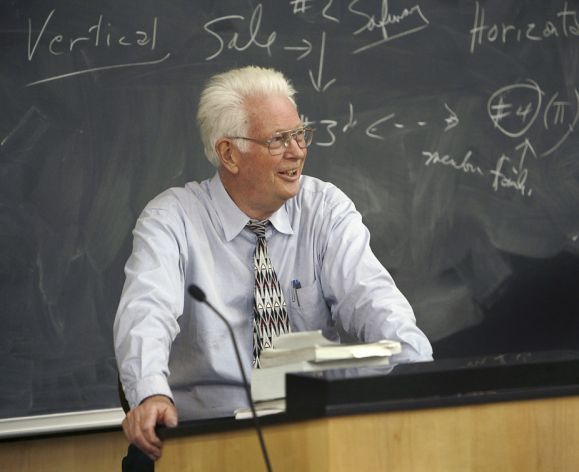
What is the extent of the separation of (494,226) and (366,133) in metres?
0.64

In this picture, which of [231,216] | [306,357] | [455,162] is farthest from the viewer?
[455,162]

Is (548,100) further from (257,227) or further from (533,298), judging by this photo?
(257,227)

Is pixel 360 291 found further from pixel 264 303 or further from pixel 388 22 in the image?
pixel 388 22

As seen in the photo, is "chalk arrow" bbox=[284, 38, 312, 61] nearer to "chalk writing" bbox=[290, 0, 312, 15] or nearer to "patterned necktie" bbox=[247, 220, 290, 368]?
"chalk writing" bbox=[290, 0, 312, 15]

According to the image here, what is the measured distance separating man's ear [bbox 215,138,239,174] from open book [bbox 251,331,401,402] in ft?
2.76

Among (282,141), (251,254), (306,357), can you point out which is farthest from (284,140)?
(306,357)

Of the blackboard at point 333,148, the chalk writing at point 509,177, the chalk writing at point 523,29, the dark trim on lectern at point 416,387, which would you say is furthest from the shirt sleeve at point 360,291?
the chalk writing at point 523,29

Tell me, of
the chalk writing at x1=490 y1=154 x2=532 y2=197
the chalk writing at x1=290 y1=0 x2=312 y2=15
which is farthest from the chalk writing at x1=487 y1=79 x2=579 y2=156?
the chalk writing at x1=290 y1=0 x2=312 y2=15

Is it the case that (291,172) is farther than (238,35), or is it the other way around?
(238,35)

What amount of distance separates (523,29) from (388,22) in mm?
567

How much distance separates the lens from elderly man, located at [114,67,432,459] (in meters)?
2.66

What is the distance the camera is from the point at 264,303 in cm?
272

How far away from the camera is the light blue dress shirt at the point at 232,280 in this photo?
A: 8.33 feet

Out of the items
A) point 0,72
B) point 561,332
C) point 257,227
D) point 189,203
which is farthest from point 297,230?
point 561,332
